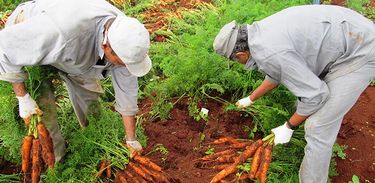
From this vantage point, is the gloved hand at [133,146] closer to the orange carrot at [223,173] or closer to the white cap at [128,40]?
the orange carrot at [223,173]

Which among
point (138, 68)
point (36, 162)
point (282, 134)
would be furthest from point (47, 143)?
point (282, 134)

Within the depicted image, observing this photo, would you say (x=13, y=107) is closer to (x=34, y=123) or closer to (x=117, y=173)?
(x=34, y=123)

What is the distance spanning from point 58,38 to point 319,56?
208cm

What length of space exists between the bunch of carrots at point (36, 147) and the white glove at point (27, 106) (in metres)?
0.06

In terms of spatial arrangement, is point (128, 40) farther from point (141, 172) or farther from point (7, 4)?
point (7, 4)

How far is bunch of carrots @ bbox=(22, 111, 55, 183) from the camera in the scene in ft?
11.5

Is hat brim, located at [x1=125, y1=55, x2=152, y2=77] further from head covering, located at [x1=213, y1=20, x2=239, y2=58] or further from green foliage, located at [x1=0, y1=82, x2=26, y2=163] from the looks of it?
green foliage, located at [x1=0, y1=82, x2=26, y2=163]

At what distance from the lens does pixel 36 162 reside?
3609 millimetres

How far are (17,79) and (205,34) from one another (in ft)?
7.93

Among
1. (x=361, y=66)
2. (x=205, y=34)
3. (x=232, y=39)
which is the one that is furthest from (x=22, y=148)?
(x=361, y=66)

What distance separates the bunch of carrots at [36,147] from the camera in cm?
351

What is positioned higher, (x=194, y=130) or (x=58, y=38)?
(x=58, y=38)

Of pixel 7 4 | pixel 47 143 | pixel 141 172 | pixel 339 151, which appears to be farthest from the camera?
pixel 7 4

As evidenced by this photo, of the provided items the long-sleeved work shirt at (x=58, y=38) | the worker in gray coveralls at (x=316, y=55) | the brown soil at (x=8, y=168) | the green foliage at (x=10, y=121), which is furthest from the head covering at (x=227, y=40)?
the brown soil at (x=8, y=168)
